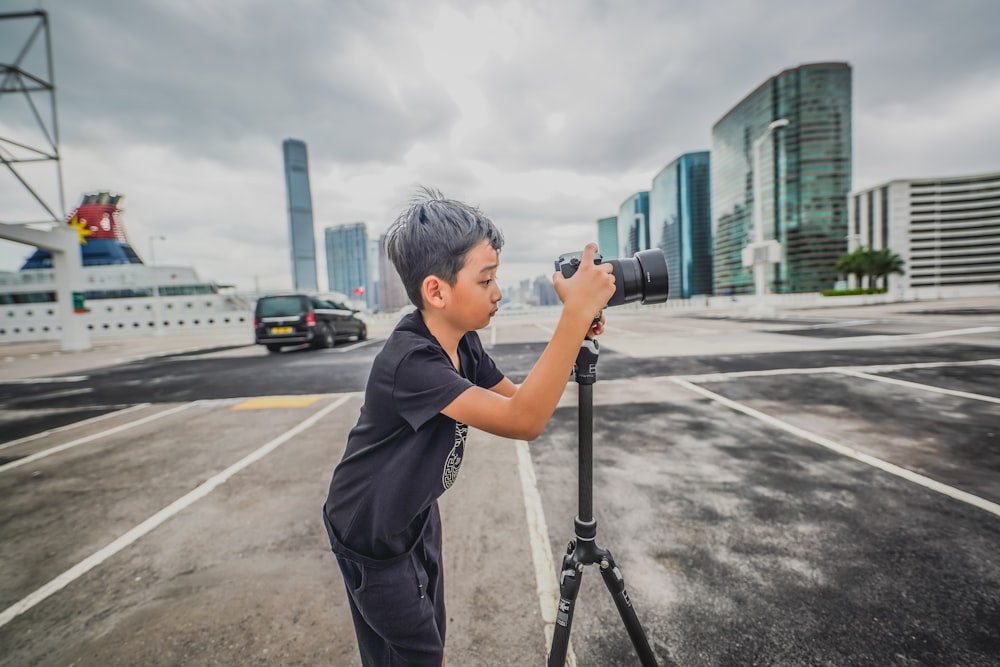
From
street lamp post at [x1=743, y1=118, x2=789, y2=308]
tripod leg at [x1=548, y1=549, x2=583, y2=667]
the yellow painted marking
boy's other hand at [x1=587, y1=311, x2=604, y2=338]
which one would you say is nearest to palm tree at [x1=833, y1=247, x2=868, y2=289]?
street lamp post at [x1=743, y1=118, x2=789, y2=308]

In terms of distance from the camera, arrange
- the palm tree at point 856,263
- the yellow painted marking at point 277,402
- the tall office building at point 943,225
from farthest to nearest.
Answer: the tall office building at point 943,225 < the palm tree at point 856,263 < the yellow painted marking at point 277,402

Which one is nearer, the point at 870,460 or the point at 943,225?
the point at 870,460

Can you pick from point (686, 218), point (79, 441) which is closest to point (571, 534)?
point (79, 441)

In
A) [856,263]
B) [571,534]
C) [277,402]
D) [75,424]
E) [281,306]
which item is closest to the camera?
[571,534]

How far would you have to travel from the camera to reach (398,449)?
1.12 meters

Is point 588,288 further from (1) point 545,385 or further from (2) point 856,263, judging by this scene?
(2) point 856,263

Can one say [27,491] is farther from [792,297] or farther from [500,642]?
[792,297]

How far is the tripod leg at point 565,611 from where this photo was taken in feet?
4.14

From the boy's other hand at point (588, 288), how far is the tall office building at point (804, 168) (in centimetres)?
11909

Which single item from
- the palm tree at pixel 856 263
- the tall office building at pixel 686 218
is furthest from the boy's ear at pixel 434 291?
the tall office building at pixel 686 218

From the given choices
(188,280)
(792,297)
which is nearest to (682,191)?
(792,297)

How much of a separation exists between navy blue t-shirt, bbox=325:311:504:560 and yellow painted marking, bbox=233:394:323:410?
5454 millimetres

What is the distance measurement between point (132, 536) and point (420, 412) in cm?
298

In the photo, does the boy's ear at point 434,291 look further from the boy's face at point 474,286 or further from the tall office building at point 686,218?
the tall office building at point 686,218
